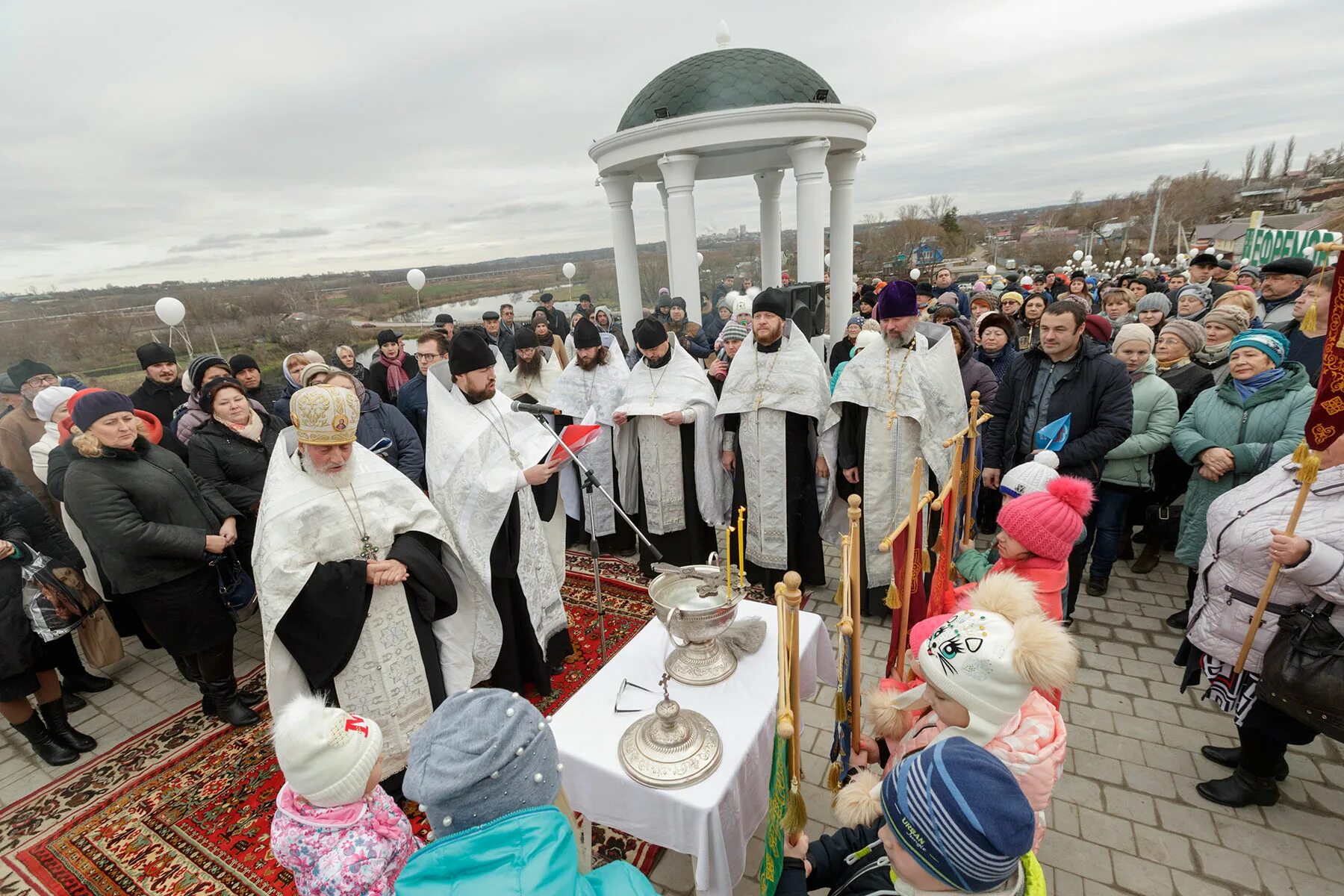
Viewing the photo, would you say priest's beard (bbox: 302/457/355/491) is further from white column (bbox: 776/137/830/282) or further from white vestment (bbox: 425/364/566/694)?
white column (bbox: 776/137/830/282)

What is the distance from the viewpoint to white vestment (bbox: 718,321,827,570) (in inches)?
188

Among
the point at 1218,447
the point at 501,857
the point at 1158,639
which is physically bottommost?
the point at 1158,639

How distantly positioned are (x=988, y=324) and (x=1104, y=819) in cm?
454

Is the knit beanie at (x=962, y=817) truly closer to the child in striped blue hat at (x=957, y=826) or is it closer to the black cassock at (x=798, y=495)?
the child in striped blue hat at (x=957, y=826)

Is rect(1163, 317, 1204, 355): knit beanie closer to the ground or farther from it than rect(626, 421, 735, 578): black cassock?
farther from it

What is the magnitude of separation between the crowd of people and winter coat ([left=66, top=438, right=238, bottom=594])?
1 cm

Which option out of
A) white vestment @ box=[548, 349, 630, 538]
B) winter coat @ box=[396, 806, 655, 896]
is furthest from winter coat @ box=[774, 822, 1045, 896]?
white vestment @ box=[548, 349, 630, 538]

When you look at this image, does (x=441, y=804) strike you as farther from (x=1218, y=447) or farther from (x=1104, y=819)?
(x=1218, y=447)

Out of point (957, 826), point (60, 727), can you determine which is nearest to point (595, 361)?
point (60, 727)

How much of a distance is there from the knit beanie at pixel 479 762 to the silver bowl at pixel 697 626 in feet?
3.72

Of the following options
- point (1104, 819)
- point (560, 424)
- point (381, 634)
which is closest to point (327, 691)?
point (381, 634)

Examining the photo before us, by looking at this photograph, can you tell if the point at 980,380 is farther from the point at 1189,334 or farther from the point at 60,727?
the point at 60,727

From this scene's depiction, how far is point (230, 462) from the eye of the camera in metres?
4.31

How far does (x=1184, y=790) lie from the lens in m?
3.06
